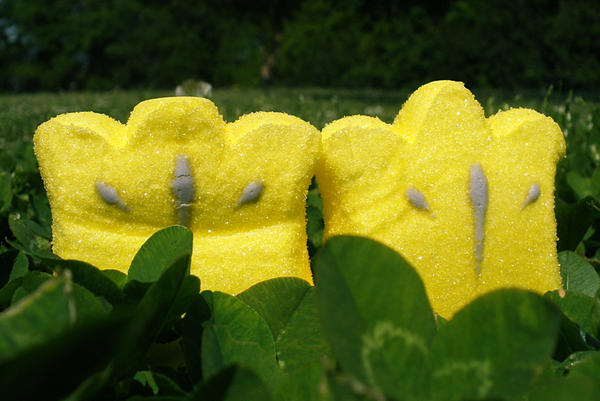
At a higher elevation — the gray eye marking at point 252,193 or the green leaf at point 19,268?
the gray eye marking at point 252,193

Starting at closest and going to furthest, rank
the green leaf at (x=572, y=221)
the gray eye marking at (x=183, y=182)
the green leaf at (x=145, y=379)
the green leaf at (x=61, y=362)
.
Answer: the green leaf at (x=61, y=362), the green leaf at (x=145, y=379), the gray eye marking at (x=183, y=182), the green leaf at (x=572, y=221)

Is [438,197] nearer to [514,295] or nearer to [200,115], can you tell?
[200,115]

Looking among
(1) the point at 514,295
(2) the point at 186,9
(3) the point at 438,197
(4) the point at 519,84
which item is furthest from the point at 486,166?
(2) the point at 186,9

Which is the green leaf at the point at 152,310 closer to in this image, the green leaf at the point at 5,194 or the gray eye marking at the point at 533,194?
the gray eye marking at the point at 533,194

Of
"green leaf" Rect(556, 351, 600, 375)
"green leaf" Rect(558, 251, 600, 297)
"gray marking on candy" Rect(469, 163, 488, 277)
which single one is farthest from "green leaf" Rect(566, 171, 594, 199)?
"green leaf" Rect(556, 351, 600, 375)

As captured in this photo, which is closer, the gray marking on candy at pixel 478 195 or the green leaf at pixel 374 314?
the green leaf at pixel 374 314

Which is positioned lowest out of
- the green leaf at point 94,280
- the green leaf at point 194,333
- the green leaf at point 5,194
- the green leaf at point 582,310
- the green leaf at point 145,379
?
the green leaf at point 5,194

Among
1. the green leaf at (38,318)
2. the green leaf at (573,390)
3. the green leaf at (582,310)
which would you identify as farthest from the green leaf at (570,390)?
the green leaf at (38,318)
